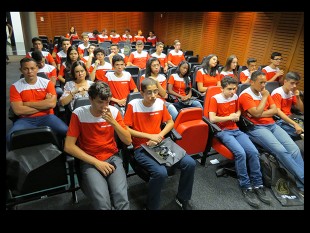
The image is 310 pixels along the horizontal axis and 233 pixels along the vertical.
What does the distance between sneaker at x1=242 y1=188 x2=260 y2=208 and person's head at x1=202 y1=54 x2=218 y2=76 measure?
232 centimetres

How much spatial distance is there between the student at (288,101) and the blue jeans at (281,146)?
0.71 feet

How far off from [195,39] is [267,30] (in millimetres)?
3387

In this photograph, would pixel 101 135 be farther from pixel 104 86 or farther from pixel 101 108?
pixel 104 86

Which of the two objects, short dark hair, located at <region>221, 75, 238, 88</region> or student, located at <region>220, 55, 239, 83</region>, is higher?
short dark hair, located at <region>221, 75, 238, 88</region>

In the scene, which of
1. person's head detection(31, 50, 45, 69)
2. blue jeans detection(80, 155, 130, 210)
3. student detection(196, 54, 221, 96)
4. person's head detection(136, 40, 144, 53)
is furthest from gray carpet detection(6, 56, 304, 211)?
person's head detection(136, 40, 144, 53)

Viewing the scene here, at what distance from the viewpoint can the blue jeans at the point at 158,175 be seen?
1.96 metres

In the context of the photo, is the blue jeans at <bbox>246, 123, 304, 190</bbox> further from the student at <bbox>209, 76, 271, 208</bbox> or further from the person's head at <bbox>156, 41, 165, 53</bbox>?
the person's head at <bbox>156, 41, 165, 53</bbox>

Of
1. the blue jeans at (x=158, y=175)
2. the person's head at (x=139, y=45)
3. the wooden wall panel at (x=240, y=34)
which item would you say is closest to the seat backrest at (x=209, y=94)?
the blue jeans at (x=158, y=175)

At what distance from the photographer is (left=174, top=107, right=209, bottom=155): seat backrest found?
8.52 feet

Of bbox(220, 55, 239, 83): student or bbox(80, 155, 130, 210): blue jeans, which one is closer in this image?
bbox(80, 155, 130, 210): blue jeans

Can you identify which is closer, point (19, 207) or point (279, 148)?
point (19, 207)

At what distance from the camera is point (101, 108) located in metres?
1.90

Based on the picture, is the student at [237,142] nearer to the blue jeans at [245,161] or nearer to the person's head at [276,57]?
the blue jeans at [245,161]

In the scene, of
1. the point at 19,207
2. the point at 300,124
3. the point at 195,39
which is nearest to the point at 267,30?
the point at 195,39
